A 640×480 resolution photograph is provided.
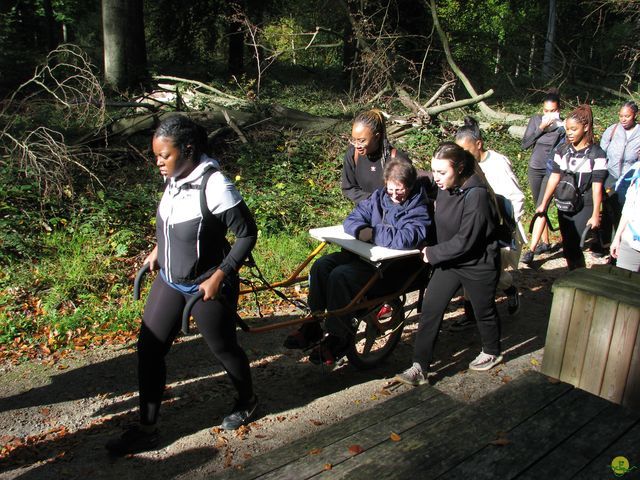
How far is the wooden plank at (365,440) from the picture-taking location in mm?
2262

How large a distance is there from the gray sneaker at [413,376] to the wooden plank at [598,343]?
52.9 inches

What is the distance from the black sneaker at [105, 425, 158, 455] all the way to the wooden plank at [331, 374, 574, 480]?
1963 mm

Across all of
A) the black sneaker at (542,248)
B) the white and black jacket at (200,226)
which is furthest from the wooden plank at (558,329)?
the black sneaker at (542,248)

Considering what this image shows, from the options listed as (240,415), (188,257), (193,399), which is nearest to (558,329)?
(240,415)

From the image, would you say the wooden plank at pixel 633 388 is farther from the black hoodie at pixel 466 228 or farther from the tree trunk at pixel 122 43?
the tree trunk at pixel 122 43

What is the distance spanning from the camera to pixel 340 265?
469 centimetres

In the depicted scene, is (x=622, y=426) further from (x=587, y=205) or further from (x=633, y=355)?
(x=587, y=205)

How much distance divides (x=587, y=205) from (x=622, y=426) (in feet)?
14.4

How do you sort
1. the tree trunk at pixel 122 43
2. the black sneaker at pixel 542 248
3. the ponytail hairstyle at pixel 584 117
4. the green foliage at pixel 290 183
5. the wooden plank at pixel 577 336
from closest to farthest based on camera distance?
the wooden plank at pixel 577 336, the ponytail hairstyle at pixel 584 117, the black sneaker at pixel 542 248, the green foliage at pixel 290 183, the tree trunk at pixel 122 43

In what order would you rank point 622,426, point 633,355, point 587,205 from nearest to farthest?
point 622,426 < point 633,355 < point 587,205

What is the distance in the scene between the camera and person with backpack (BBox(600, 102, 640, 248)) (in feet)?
24.5

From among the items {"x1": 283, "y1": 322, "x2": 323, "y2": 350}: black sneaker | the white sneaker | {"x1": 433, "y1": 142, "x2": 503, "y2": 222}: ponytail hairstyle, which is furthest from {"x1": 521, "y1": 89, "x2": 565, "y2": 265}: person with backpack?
{"x1": 283, "y1": 322, "x2": 323, "y2": 350}: black sneaker

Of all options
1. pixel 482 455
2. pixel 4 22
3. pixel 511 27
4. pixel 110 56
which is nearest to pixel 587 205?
pixel 482 455

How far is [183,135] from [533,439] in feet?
7.77
